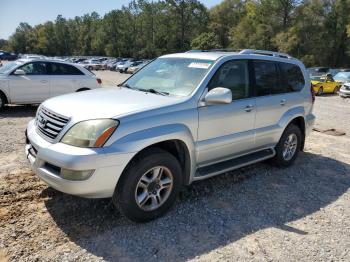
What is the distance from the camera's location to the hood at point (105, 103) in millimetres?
3852

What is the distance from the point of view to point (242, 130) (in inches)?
201

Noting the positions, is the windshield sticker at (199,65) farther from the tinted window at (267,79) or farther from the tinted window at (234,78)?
the tinted window at (267,79)

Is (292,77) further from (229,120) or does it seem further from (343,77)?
(343,77)

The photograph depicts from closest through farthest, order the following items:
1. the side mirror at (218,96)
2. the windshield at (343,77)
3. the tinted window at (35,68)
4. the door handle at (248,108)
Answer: the side mirror at (218,96) < the door handle at (248,108) < the tinted window at (35,68) < the windshield at (343,77)

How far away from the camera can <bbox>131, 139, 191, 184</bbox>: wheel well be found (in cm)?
433

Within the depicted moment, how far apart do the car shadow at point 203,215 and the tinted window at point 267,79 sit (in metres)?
1.32

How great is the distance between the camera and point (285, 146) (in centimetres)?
617

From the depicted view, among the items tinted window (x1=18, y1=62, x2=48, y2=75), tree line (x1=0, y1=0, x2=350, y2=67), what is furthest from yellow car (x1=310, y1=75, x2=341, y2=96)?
tree line (x1=0, y1=0, x2=350, y2=67)

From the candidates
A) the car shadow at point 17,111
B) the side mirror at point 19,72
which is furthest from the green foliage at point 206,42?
the side mirror at point 19,72

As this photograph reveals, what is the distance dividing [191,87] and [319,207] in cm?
228

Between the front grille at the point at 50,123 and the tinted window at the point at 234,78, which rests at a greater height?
the tinted window at the point at 234,78

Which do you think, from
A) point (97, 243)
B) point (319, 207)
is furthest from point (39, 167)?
point (319, 207)

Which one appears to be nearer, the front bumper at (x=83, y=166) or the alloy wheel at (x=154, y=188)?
the front bumper at (x=83, y=166)

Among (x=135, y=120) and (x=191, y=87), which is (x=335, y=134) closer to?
(x=191, y=87)
